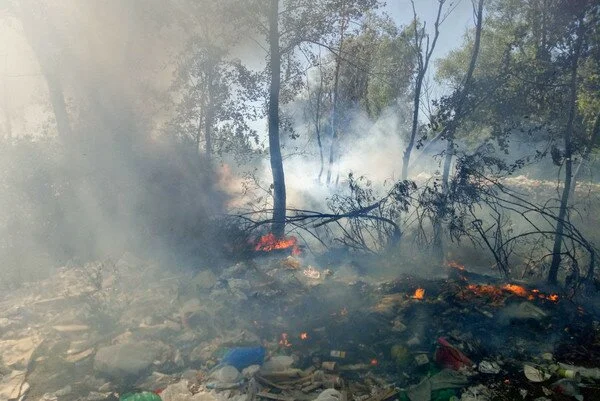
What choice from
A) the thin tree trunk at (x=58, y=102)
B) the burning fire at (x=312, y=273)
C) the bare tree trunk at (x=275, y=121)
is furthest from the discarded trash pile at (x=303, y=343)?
the thin tree trunk at (x=58, y=102)

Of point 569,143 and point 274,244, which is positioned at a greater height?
point 569,143

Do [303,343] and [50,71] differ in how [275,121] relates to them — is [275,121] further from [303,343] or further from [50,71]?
[50,71]

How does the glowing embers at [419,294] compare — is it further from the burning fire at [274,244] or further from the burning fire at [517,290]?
the burning fire at [274,244]

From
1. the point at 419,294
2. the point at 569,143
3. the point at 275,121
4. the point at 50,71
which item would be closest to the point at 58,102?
the point at 50,71

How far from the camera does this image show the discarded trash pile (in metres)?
4.78

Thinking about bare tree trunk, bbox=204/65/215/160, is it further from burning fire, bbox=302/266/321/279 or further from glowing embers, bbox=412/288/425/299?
glowing embers, bbox=412/288/425/299

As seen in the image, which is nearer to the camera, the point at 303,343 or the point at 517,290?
the point at 303,343

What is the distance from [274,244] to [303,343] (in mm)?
3973

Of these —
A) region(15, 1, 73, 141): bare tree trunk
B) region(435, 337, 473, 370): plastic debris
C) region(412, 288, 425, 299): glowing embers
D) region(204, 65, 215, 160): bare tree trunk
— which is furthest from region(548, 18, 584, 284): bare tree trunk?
region(15, 1, 73, 141): bare tree trunk

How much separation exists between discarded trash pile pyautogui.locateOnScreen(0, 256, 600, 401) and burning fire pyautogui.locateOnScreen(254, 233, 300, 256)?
1559mm

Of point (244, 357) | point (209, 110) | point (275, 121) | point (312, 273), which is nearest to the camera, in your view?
point (244, 357)

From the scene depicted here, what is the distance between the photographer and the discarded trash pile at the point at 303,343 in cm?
478

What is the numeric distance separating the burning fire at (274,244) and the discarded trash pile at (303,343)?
1.56m

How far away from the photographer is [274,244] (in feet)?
31.2
